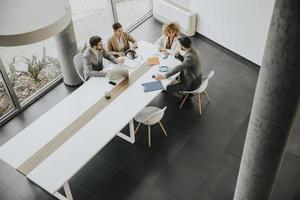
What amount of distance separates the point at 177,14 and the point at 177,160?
3.67 m

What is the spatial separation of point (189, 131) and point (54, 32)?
15.5ft

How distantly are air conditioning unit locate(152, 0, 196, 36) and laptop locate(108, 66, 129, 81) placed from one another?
8.68 feet

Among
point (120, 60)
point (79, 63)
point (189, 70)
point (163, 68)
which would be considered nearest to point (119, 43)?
point (120, 60)

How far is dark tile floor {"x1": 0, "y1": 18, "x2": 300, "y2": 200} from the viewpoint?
5609 millimetres

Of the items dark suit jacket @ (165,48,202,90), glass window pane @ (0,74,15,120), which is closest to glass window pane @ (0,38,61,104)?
glass window pane @ (0,74,15,120)

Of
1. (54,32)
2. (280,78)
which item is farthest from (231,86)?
(54,32)

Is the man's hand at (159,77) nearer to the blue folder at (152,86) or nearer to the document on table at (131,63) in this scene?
the blue folder at (152,86)

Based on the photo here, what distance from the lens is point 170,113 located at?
681cm

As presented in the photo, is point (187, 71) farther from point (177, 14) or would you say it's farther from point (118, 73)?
point (177, 14)

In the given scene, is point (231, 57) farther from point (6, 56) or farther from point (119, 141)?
point (6, 56)

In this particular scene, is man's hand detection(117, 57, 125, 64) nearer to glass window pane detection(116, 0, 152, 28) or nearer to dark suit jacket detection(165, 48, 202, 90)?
dark suit jacket detection(165, 48, 202, 90)

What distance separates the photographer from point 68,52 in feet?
22.9

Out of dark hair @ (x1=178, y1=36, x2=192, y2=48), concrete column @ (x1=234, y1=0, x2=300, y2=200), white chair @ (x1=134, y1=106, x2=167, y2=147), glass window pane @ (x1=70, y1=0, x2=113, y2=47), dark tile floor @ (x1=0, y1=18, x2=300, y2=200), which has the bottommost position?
dark tile floor @ (x1=0, y1=18, x2=300, y2=200)

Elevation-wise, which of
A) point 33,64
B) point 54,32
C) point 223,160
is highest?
point 54,32
